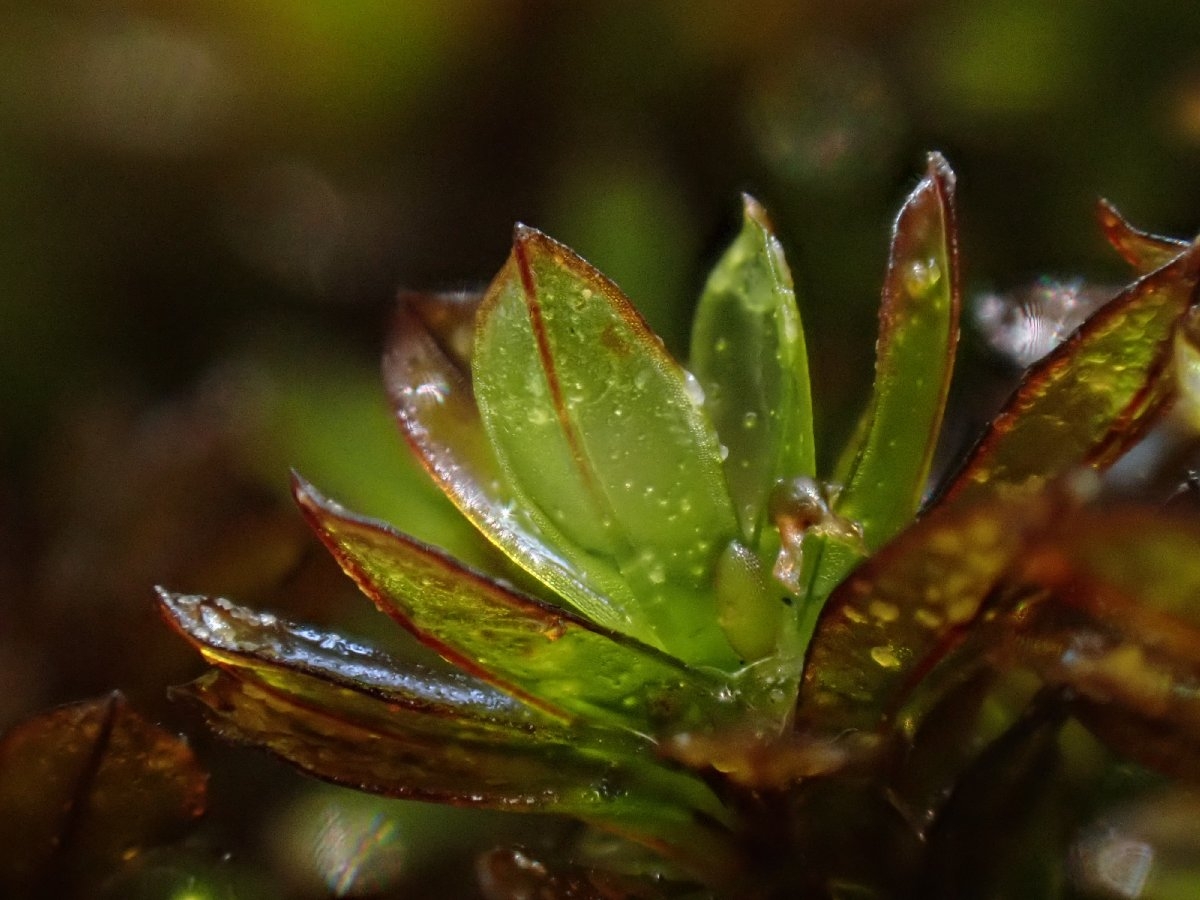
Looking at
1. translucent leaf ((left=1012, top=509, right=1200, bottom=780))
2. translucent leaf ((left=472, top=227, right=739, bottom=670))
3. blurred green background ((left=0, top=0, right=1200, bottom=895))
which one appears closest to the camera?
translucent leaf ((left=1012, top=509, right=1200, bottom=780))

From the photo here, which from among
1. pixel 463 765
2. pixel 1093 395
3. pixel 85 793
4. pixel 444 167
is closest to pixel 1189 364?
pixel 1093 395

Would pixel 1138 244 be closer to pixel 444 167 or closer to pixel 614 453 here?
pixel 614 453

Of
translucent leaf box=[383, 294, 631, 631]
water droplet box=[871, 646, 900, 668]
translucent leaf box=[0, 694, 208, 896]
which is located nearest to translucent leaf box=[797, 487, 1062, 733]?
water droplet box=[871, 646, 900, 668]

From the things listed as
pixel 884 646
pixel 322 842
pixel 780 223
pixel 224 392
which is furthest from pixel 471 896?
pixel 780 223

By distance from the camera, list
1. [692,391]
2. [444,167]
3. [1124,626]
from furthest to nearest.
Result: [444,167]
[692,391]
[1124,626]

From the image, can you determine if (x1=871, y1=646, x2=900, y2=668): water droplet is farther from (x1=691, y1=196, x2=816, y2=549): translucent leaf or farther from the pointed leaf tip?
the pointed leaf tip
